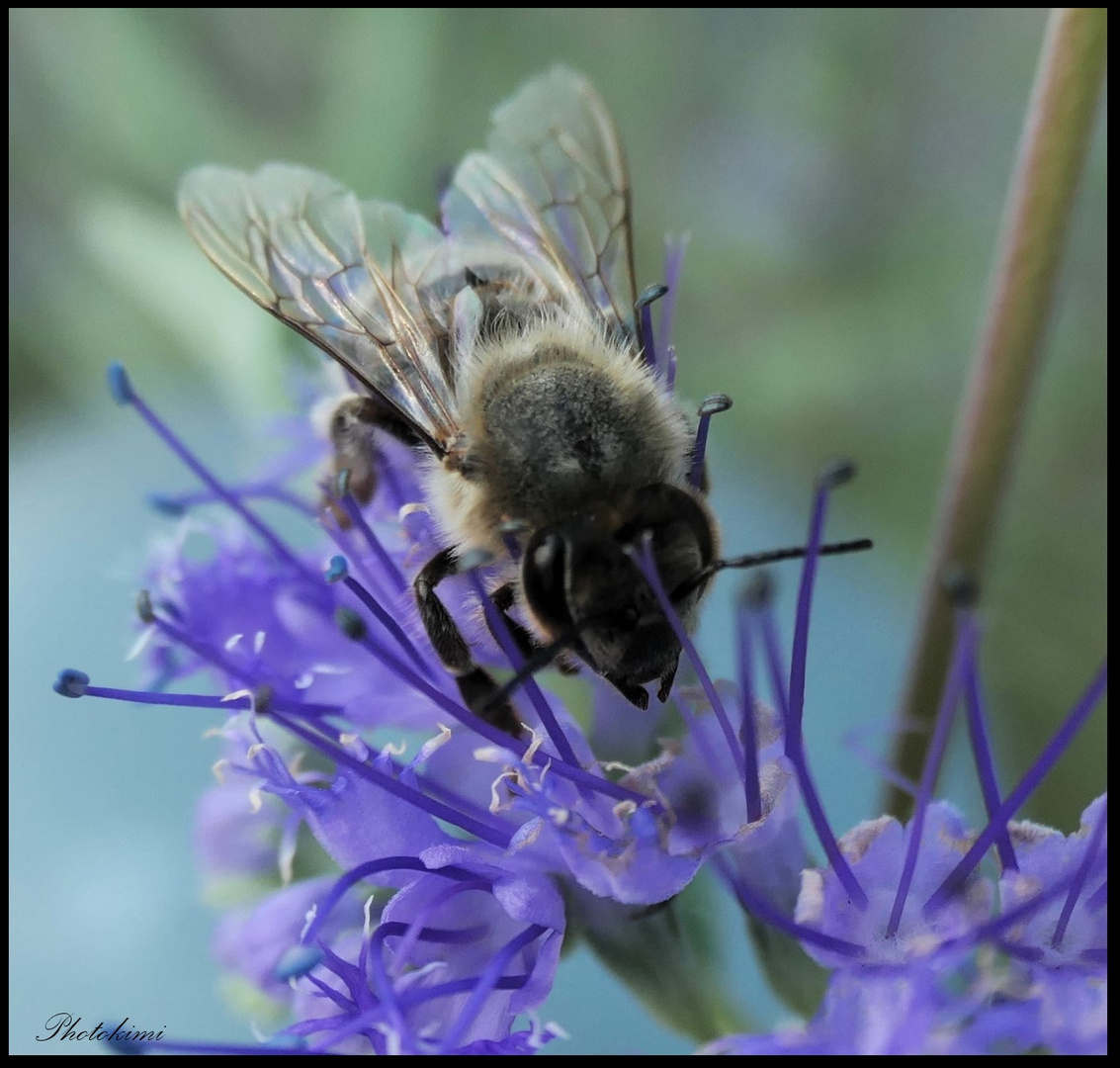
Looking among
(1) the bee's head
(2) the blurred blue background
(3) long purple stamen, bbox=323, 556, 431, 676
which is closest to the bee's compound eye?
(1) the bee's head

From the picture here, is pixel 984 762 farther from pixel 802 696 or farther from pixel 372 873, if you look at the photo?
pixel 372 873

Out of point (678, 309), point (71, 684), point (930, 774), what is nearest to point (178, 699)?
point (71, 684)

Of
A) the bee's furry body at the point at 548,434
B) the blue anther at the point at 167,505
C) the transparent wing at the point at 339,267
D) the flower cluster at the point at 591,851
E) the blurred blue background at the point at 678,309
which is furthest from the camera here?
the blurred blue background at the point at 678,309

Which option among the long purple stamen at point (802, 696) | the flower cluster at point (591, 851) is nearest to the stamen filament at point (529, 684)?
the flower cluster at point (591, 851)

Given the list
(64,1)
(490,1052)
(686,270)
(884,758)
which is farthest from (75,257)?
(490,1052)

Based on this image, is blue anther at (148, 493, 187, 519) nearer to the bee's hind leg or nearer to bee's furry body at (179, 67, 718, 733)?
bee's furry body at (179, 67, 718, 733)

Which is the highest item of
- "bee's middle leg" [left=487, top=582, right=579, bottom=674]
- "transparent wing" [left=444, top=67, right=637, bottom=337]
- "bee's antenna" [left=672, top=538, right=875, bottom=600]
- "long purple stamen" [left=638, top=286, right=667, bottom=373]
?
"transparent wing" [left=444, top=67, right=637, bottom=337]

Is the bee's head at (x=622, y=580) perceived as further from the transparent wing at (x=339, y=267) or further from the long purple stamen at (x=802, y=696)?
the transparent wing at (x=339, y=267)
